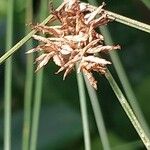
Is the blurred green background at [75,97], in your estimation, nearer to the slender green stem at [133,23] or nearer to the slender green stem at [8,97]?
the slender green stem at [8,97]

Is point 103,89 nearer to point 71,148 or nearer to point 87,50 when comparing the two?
point 71,148

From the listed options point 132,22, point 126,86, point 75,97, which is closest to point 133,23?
point 132,22

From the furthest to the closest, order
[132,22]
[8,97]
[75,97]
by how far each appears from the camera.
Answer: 1. [75,97]
2. [8,97]
3. [132,22]

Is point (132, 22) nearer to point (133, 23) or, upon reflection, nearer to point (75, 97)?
point (133, 23)

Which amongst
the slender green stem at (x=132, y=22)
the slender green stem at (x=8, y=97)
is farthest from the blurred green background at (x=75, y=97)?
the slender green stem at (x=132, y=22)

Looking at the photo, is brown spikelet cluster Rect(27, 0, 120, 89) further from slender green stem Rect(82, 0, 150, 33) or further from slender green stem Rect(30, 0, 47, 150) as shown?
slender green stem Rect(30, 0, 47, 150)

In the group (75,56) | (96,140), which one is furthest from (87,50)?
(96,140)
